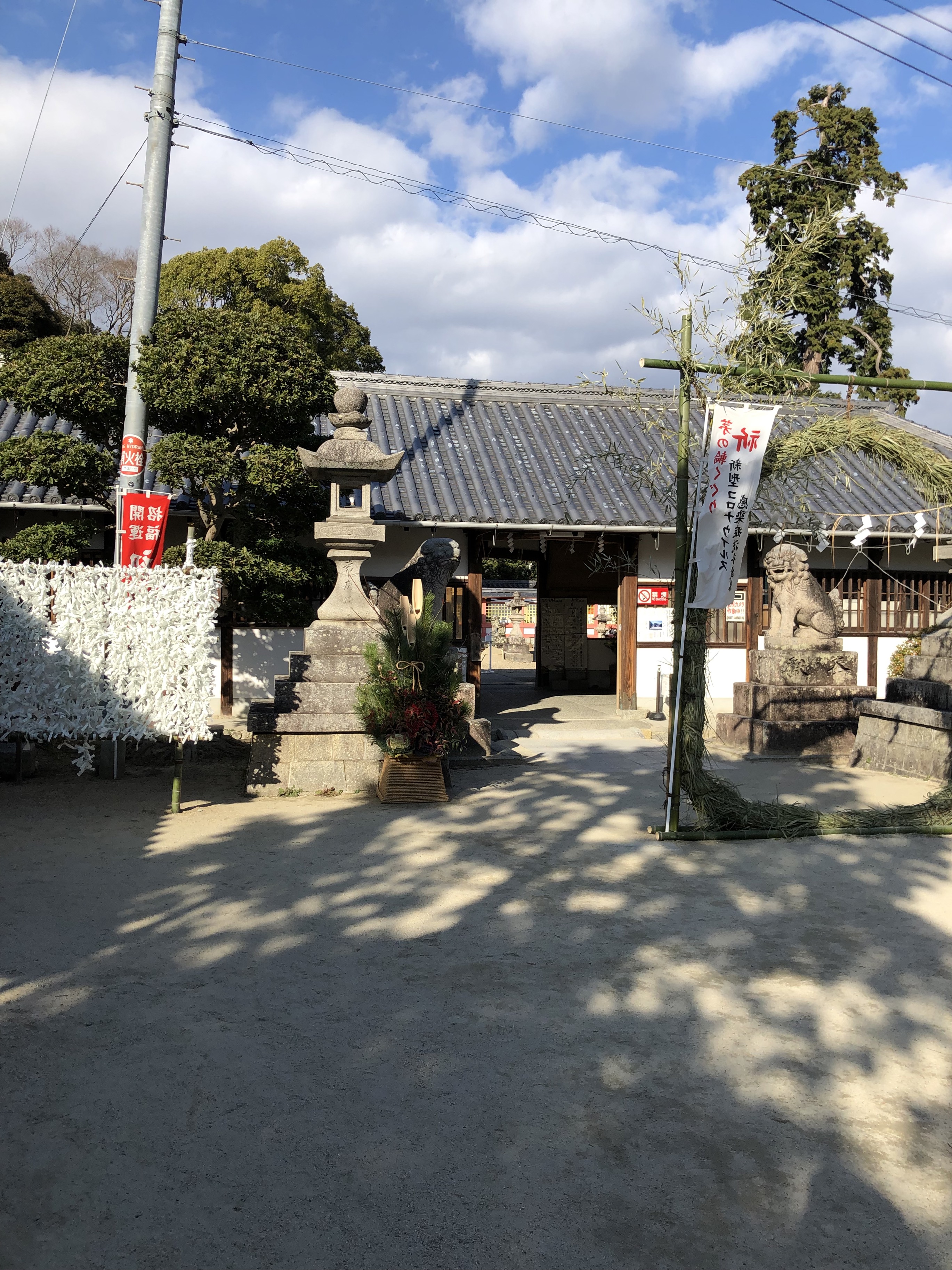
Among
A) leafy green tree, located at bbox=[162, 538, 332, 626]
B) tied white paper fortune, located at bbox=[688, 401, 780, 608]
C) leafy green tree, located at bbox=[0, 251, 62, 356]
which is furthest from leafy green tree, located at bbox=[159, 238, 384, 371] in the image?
tied white paper fortune, located at bbox=[688, 401, 780, 608]

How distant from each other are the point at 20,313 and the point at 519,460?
391 inches

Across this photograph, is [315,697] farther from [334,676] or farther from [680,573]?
[680,573]

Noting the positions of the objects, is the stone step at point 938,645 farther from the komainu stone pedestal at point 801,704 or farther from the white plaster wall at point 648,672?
the white plaster wall at point 648,672

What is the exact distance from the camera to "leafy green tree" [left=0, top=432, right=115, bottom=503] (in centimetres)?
A: 888

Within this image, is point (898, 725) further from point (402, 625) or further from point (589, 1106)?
point (589, 1106)

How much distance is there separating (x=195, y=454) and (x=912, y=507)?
1086cm

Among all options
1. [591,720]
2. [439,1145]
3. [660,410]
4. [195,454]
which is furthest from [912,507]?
[439,1145]

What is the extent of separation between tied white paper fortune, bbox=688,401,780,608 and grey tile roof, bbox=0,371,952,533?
4.72m

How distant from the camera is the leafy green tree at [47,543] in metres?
9.23

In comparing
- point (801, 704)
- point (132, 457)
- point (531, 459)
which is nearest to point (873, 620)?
point (801, 704)

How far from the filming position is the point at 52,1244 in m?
2.23

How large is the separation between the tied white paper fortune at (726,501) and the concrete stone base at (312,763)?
10.00 ft

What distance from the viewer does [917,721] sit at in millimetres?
8359

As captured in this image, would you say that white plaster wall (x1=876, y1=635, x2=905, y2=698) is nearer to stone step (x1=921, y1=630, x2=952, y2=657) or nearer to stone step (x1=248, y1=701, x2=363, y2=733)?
stone step (x1=921, y1=630, x2=952, y2=657)
